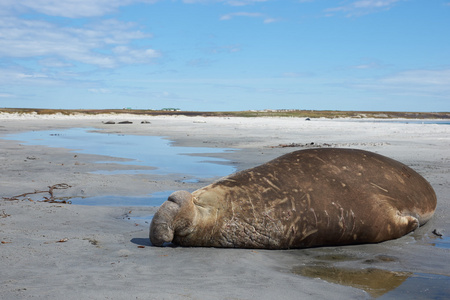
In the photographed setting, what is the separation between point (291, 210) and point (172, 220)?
1.24 meters

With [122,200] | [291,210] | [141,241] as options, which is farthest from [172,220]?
[122,200]

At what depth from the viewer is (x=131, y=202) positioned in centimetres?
713

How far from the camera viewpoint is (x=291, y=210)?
5.00m

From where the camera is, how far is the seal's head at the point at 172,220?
15.5 ft

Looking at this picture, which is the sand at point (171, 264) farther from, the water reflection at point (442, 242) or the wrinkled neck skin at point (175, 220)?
the wrinkled neck skin at point (175, 220)

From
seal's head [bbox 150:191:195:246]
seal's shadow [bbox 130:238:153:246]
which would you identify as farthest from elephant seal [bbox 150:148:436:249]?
seal's shadow [bbox 130:238:153:246]

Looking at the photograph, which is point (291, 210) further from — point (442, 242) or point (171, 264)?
point (442, 242)

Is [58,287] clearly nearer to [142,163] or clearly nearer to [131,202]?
[131,202]

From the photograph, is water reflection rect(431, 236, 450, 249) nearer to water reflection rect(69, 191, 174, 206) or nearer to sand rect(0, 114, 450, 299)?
sand rect(0, 114, 450, 299)

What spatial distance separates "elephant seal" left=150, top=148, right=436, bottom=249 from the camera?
15.9 ft

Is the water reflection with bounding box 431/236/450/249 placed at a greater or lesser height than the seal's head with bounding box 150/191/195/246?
lesser

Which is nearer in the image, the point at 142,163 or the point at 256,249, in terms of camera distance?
the point at 256,249

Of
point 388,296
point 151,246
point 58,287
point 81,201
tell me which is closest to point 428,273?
point 388,296

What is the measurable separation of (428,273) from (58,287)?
295 cm
